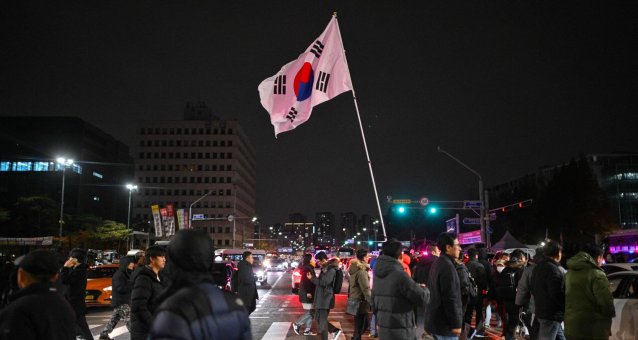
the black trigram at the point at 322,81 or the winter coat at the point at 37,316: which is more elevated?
the black trigram at the point at 322,81

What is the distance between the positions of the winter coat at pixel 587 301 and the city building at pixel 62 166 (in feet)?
244

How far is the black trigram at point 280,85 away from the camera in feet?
44.8

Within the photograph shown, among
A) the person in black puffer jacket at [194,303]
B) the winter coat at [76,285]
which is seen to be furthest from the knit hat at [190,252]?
the winter coat at [76,285]

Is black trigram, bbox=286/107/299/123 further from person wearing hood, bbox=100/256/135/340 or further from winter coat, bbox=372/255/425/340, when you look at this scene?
winter coat, bbox=372/255/425/340

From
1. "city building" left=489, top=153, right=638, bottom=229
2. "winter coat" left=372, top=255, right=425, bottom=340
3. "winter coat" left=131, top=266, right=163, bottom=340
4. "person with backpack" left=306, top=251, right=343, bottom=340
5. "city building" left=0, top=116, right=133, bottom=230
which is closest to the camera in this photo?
"winter coat" left=372, top=255, right=425, bottom=340

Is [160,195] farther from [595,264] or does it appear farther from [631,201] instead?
[595,264]

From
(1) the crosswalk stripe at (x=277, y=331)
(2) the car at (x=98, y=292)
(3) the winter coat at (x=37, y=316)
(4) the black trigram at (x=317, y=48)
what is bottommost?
(1) the crosswalk stripe at (x=277, y=331)

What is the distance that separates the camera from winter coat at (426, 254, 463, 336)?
6.32 metres

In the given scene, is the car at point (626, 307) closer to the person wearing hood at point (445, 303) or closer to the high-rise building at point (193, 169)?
the person wearing hood at point (445, 303)

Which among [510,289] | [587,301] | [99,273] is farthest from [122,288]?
[99,273]

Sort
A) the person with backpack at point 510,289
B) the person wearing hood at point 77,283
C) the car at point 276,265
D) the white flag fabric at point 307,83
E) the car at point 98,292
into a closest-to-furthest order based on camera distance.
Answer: the person wearing hood at point 77,283, the person with backpack at point 510,289, the white flag fabric at point 307,83, the car at point 98,292, the car at point 276,265

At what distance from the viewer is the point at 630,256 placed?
32.8 meters

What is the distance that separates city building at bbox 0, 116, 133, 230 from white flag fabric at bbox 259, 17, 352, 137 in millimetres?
66182

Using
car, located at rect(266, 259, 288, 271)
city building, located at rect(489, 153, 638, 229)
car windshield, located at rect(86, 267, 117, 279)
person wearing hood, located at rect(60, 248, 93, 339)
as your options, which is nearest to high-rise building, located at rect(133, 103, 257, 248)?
city building, located at rect(489, 153, 638, 229)
